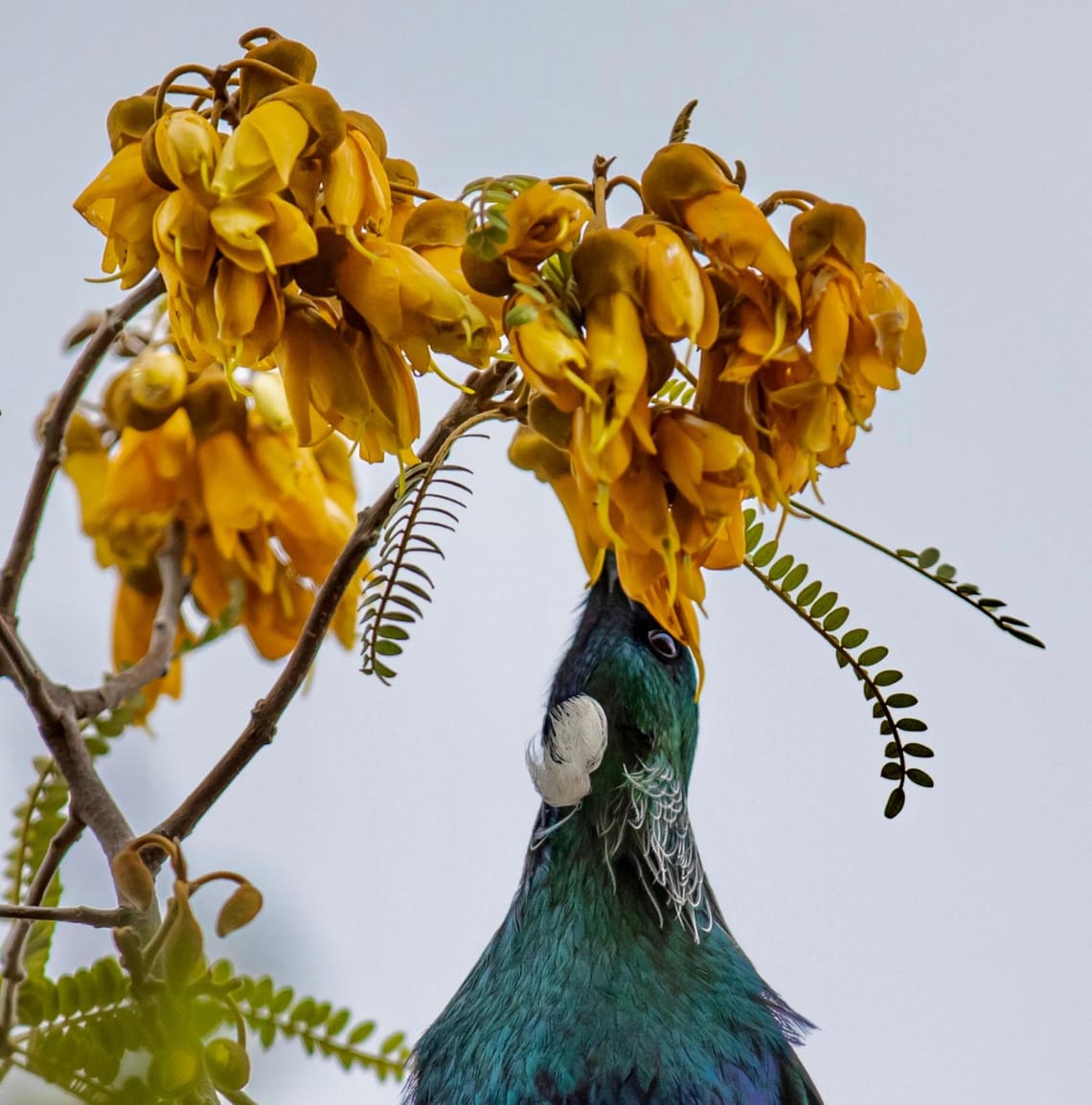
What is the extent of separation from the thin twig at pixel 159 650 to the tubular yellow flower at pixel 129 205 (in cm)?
22

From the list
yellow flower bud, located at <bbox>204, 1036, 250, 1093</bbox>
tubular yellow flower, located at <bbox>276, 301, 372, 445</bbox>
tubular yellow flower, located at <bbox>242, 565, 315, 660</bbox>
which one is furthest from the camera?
tubular yellow flower, located at <bbox>242, 565, 315, 660</bbox>

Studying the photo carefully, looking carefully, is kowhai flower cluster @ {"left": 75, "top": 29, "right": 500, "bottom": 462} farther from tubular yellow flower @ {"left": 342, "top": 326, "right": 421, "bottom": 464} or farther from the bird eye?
the bird eye

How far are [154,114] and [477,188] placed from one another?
5.2 inches

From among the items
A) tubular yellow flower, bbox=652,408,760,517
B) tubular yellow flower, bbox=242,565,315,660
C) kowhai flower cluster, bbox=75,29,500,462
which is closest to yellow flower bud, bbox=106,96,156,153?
kowhai flower cluster, bbox=75,29,500,462

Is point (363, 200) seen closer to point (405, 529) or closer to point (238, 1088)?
point (405, 529)

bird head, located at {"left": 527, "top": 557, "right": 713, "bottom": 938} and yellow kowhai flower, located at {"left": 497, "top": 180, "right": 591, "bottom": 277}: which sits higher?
yellow kowhai flower, located at {"left": 497, "top": 180, "right": 591, "bottom": 277}

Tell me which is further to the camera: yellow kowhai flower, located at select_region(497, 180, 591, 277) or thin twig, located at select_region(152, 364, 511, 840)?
thin twig, located at select_region(152, 364, 511, 840)

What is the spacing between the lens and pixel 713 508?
0.52 metres

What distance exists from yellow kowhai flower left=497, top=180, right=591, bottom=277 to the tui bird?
339 mm

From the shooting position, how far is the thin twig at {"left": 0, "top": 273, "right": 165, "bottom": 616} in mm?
679

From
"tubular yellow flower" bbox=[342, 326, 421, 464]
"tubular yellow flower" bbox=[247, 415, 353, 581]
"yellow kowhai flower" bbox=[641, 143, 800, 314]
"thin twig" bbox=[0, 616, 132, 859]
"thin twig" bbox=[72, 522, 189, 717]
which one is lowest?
"thin twig" bbox=[0, 616, 132, 859]

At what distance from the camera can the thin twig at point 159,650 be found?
0.71m

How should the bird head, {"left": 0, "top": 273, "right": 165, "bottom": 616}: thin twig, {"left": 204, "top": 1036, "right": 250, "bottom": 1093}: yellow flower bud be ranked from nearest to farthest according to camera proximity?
{"left": 204, "top": 1036, "right": 250, "bottom": 1093}: yellow flower bud → {"left": 0, "top": 273, "right": 165, "bottom": 616}: thin twig → the bird head

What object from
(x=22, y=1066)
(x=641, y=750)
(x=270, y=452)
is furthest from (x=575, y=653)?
(x=22, y=1066)
